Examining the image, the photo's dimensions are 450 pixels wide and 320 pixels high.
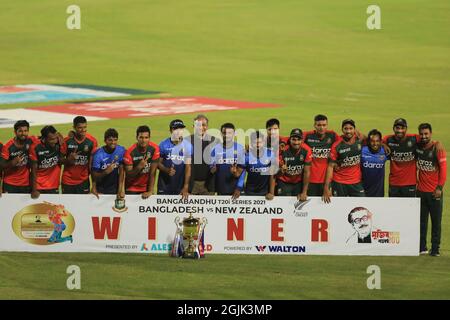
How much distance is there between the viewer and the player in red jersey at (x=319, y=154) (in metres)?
17.1

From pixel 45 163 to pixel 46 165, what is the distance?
0.12 feet

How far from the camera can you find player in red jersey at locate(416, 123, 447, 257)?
53.7 ft

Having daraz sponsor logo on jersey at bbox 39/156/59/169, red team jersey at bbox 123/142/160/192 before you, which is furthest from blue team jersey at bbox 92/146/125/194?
daraz sponsor logo on jersey at bbox 39/156/59/169

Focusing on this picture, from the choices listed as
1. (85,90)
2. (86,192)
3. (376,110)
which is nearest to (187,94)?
(85,90)

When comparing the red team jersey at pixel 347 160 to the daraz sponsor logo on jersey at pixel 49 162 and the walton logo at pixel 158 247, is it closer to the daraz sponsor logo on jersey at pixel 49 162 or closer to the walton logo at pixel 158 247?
the walton logo at pixel 158 247

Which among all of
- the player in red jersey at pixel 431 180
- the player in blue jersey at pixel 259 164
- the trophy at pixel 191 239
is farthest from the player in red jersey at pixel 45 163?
the player in red jersey at pixel 431 180

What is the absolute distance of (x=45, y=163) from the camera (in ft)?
54.9

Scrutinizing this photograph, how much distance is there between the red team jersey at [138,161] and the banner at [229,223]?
285 mm

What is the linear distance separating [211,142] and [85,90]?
889 inches

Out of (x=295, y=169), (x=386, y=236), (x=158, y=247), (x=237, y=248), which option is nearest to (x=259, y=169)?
(x=295, y=169)

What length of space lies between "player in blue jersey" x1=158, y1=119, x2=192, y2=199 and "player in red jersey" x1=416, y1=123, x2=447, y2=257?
3399 millimetres

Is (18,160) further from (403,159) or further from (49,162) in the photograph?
(403,159)

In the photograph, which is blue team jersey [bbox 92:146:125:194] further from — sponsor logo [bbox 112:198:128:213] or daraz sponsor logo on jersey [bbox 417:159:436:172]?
daraz sponsor logo on jersey [bbox 417:159:436:172]

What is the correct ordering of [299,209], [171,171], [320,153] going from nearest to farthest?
[299,209] → [171,171] → [320,153]
